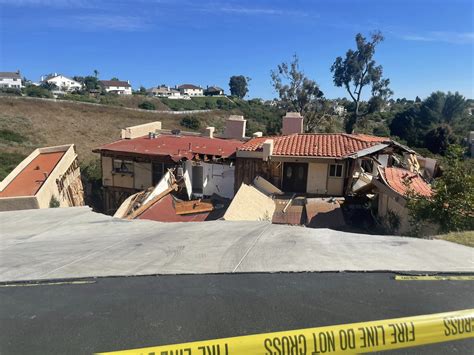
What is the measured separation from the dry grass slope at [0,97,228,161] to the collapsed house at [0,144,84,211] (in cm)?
1921

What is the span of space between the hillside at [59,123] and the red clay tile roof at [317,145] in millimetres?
26568

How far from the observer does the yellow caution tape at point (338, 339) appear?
2.48 meters

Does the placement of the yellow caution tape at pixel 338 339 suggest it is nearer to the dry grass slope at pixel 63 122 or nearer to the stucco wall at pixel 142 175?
the stucco wall at pixel 142 175

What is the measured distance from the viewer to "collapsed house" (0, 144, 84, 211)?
41.7 feet

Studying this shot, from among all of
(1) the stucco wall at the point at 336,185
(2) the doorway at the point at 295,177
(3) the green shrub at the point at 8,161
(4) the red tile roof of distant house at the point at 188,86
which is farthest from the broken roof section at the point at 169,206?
(4) the red tile roof of distant house at the point at 188,86

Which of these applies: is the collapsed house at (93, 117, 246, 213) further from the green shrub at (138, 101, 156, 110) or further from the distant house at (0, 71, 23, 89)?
the distant house at (0, 71, 23, 89)

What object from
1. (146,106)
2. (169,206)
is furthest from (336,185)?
(146,106)

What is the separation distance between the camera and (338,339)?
264 cm

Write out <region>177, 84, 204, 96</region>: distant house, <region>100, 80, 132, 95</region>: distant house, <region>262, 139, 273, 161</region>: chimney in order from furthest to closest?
<region>177, 84, 204, 96</region>: distant house → <region>100, 80, 132, 95</region>: distant house → <region>262, 139, 273, 161</region>: chimney

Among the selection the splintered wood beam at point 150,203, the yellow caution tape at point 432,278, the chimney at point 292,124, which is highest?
the chimney at point 292,124

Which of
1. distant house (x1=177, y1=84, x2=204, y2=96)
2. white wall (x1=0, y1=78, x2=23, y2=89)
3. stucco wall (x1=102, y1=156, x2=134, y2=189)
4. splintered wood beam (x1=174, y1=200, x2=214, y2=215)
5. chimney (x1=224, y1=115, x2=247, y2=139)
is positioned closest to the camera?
splintered wood beam (x1=174, y1=200, x2=214, y2=215)

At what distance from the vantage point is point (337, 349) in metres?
2.64

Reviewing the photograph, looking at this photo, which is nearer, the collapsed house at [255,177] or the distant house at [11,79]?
the collapsed house at [255,177]

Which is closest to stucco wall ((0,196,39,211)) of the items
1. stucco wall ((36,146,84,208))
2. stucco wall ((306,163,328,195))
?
stucco wall ((36,146,84,208))
